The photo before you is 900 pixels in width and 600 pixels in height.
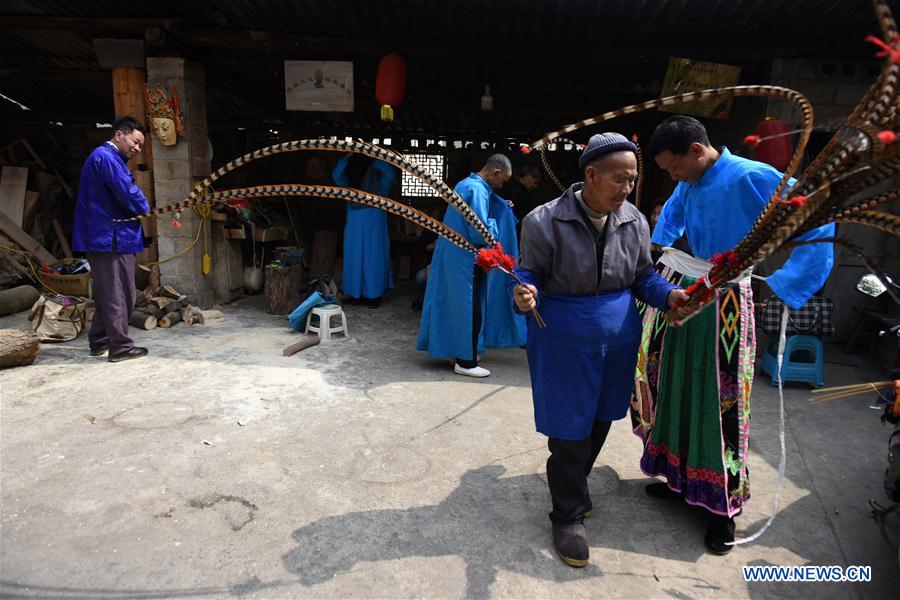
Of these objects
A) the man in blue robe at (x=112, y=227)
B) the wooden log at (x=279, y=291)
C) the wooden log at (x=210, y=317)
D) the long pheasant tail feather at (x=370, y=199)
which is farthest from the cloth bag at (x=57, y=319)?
the long pheasant tail feather at (x=370, y=199)

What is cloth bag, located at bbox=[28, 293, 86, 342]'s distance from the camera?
4871mm

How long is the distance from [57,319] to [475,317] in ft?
13.0

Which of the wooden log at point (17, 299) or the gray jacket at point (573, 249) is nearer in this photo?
the gray jacket at point (573, 249)

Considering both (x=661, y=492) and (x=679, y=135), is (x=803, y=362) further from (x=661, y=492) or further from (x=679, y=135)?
(x=679, y=135)

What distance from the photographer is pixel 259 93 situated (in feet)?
27.0

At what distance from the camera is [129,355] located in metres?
4.47

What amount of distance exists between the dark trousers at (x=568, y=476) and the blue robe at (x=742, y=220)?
1.00m

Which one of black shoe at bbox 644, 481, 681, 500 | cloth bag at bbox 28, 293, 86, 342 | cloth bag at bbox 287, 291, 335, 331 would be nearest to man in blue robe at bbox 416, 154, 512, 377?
cloth bag at bbox 287, 291, 335, 331

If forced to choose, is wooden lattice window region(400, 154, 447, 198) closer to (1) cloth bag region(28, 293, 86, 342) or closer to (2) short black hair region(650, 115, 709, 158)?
(1) cloth bag region(28, 293, 86, 342)

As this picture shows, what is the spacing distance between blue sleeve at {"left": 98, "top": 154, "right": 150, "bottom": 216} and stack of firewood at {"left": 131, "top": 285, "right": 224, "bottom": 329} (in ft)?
4.67

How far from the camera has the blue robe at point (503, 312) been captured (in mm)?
4641

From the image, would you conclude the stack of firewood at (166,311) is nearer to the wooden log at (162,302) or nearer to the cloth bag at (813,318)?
the wooden log at (162,302)

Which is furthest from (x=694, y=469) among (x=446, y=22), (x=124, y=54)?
(x=124, y=54)

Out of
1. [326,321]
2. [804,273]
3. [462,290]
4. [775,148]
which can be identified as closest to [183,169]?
[326,321]
